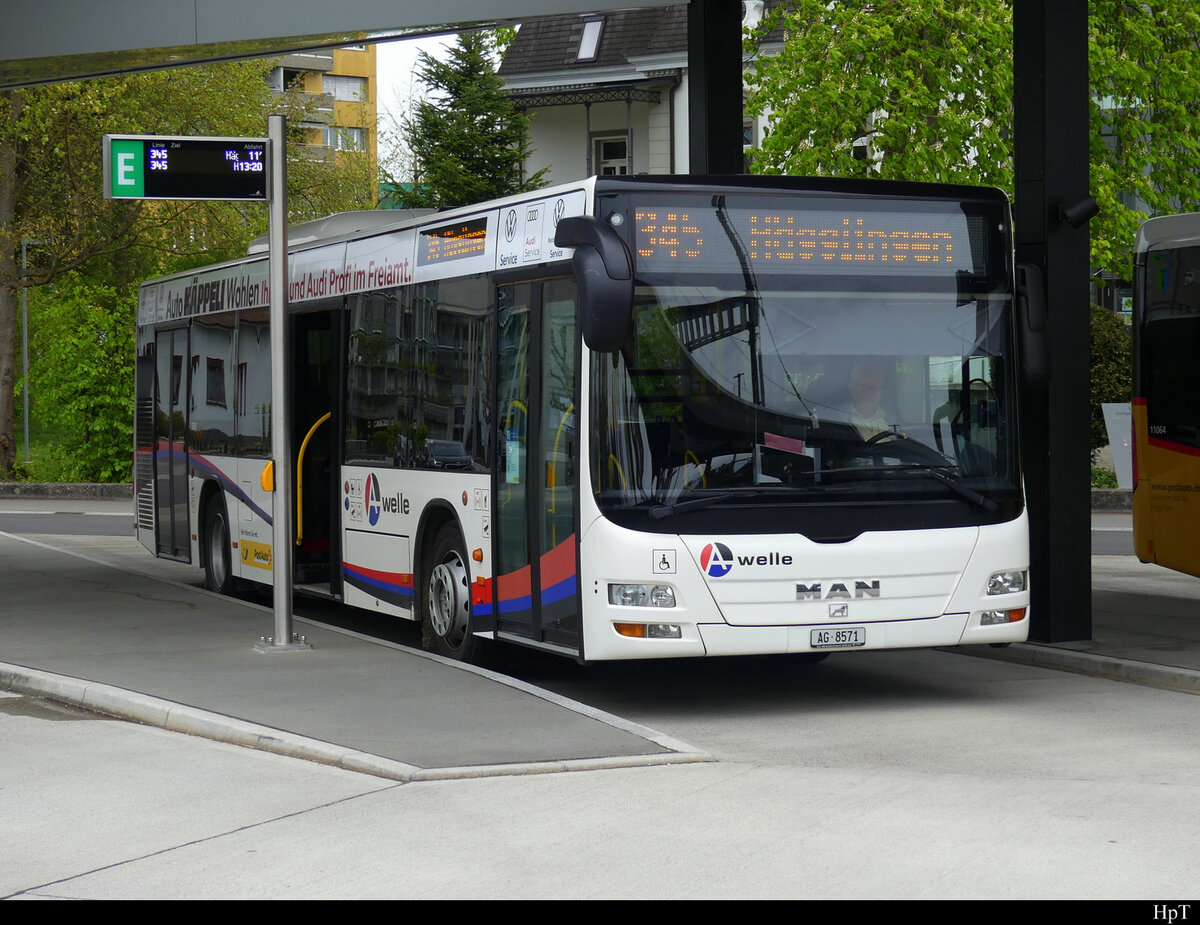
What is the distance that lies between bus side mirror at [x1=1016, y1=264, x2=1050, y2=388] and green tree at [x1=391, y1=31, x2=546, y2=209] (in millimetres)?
32514

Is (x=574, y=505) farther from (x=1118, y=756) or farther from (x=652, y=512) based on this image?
(x=1118, y=756)

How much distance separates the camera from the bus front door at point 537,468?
9.99 m

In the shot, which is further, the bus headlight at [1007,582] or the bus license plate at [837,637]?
the bus headlight at [1007,582]

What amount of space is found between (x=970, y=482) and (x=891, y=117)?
21.6m

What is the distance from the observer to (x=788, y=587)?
966 cm

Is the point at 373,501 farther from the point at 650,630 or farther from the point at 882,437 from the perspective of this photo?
the point at 882,437

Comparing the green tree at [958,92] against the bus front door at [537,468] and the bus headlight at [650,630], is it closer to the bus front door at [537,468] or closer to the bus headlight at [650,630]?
the bus front door at [537,468]

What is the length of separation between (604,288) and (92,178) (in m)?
30.0

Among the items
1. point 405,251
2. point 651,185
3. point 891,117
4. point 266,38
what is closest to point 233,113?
point 891,117

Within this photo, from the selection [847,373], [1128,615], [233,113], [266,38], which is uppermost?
[233,113]

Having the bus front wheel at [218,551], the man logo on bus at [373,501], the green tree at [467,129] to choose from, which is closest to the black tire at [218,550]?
the bus front wheel at [218,551]

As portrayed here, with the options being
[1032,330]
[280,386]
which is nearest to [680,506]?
[1032,330]

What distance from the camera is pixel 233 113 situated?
3747 centimetres

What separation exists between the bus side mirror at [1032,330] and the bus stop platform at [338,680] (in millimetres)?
2286
